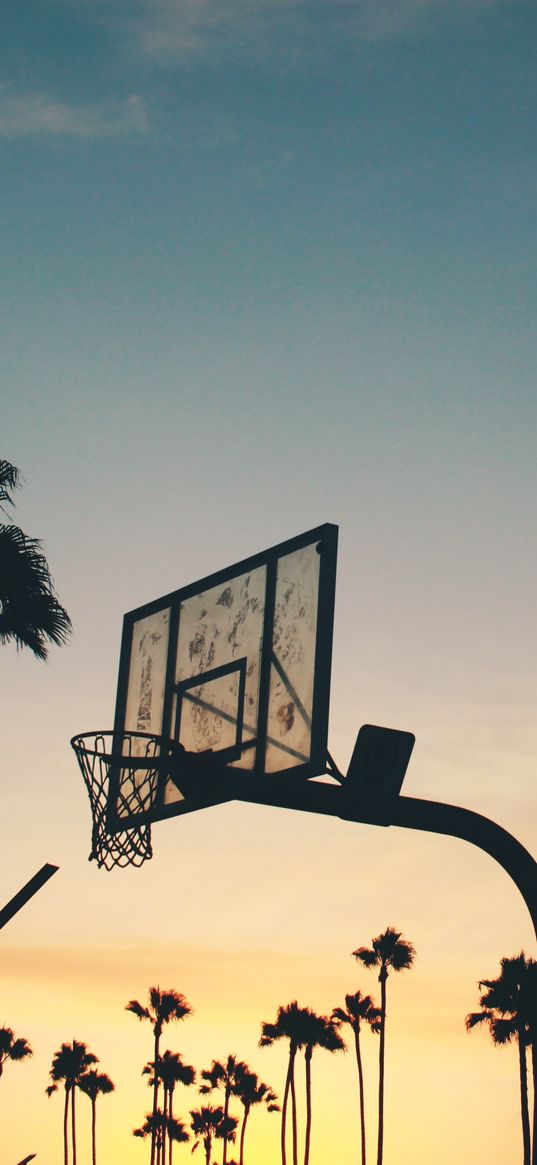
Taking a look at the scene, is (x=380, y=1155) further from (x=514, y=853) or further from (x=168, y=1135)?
(x=514, y=853)

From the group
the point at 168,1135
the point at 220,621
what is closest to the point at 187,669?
the point at 220,621

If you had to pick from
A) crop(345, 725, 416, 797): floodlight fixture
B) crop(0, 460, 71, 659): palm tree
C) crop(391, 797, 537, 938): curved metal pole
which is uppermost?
crop(0, 460, 71, 659): palm tree

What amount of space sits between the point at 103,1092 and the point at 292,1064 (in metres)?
17.2

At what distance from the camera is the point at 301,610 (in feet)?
30.2

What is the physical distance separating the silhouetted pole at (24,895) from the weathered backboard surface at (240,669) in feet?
5.27

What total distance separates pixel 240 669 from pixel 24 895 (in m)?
2.45

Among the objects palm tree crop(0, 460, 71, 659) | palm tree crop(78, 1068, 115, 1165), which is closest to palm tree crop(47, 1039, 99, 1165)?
palm tree crop(78, 1068, 115, 1165)

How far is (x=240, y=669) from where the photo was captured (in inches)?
387

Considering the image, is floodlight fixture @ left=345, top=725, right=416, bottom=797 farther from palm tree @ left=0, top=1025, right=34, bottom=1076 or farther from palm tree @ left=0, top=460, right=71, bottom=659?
palm tree @ left=0, top=1025, right=34, bottom=1076

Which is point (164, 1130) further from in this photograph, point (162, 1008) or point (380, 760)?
point (380, 760)

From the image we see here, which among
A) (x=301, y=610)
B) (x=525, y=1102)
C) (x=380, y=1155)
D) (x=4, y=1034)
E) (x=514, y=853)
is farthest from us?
(x=4, y=1034)

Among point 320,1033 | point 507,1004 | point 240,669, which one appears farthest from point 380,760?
point 320,1033

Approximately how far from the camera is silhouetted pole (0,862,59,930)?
26.8 ft

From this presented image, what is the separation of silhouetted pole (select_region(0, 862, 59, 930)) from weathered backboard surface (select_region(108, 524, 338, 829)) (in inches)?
63.3
